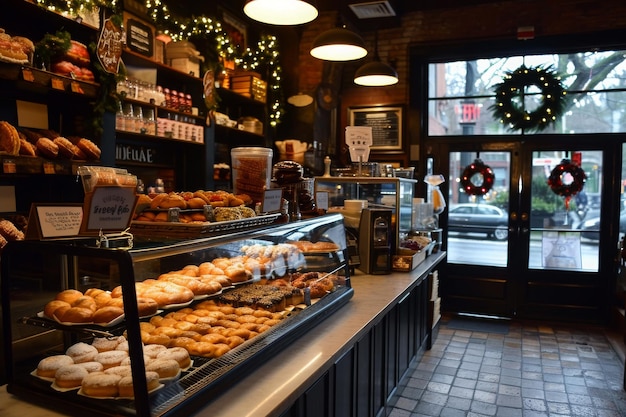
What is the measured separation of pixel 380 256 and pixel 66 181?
2.71 m

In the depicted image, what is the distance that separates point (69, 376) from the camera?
5.31 ft

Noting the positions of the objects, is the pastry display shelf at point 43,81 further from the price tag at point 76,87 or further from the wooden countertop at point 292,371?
the wooden countertop at point 292,371

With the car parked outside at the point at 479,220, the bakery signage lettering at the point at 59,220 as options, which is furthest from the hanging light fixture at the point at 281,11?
the car parked outside at the point at 479,220

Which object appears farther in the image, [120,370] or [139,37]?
[139,37]

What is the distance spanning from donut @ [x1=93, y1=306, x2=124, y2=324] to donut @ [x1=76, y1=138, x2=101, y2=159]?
252 cm

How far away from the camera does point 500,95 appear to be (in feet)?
21.7

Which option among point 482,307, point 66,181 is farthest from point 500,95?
point 66,181

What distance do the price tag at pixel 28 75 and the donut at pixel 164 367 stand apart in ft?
8.84

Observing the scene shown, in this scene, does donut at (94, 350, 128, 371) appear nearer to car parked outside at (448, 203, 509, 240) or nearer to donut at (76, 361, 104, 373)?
donut at (76, 361, 104, 373)

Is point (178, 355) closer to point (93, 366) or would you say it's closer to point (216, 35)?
point (93, 366)

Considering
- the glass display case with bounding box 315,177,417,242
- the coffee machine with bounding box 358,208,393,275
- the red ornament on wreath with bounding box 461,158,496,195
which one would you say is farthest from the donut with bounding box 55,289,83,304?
the red ornament on wreath with bounding box 461,158,496,195

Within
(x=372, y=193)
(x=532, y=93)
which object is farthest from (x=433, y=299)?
(x=532, y=93)

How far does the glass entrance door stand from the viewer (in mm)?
6418

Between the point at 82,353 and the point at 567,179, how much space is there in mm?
6278
